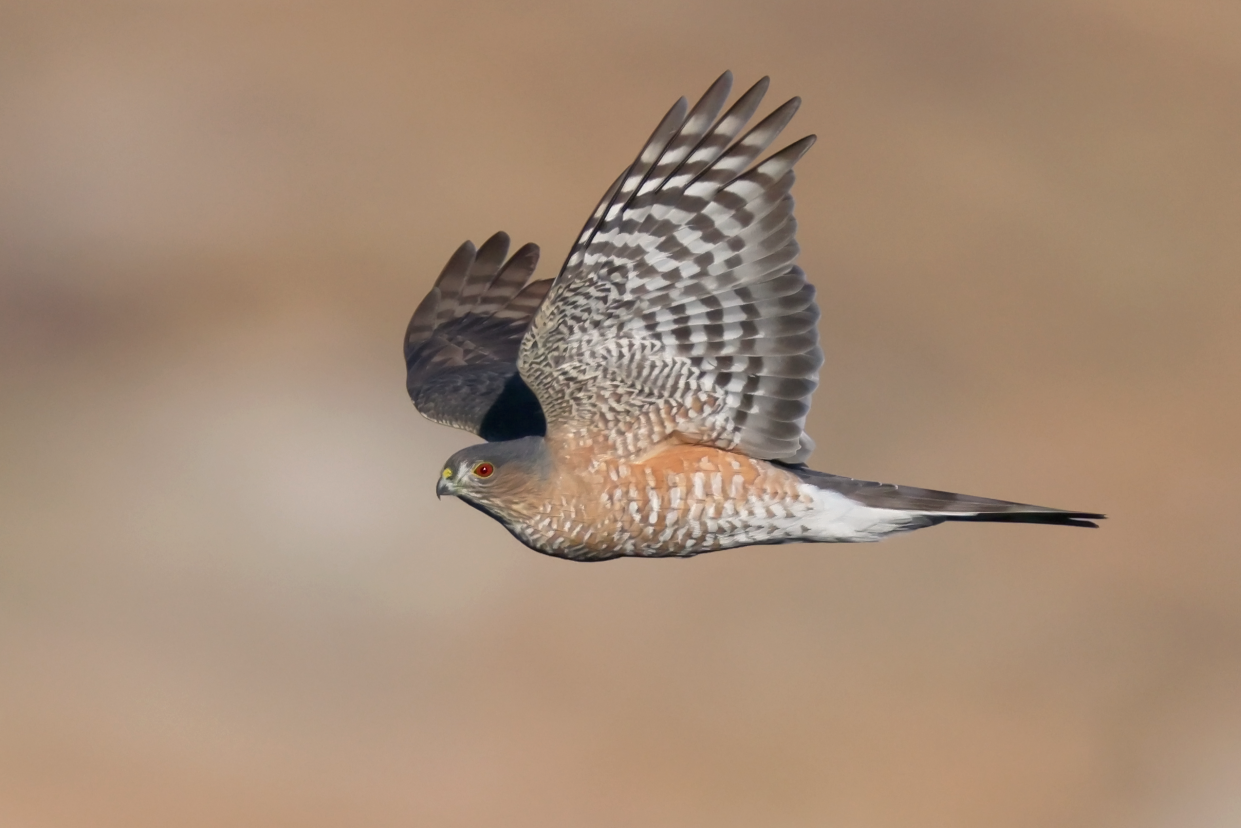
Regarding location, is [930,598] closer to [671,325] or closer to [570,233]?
[570,233]

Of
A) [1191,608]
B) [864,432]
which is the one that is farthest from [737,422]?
[1191,608]

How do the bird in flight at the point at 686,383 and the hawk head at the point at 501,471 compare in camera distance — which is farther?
the hawk head at the point at 501,471

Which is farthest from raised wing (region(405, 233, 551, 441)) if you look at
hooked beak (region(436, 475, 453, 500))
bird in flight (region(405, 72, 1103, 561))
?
bird in flight (region(405, 72, 1103, 561))

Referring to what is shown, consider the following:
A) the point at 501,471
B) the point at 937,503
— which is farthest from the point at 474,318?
the point at 937,503

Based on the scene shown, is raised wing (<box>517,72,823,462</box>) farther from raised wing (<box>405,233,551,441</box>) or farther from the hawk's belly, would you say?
raised wing (<box>405,233,551,441</box>)

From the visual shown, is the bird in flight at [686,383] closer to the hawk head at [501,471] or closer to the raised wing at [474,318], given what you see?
the hawk head at [501,471]

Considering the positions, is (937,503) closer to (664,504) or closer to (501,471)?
(664,504)

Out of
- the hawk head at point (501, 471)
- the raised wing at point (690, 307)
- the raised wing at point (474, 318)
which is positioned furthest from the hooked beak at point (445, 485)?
the raised wing at point (474, 318)
